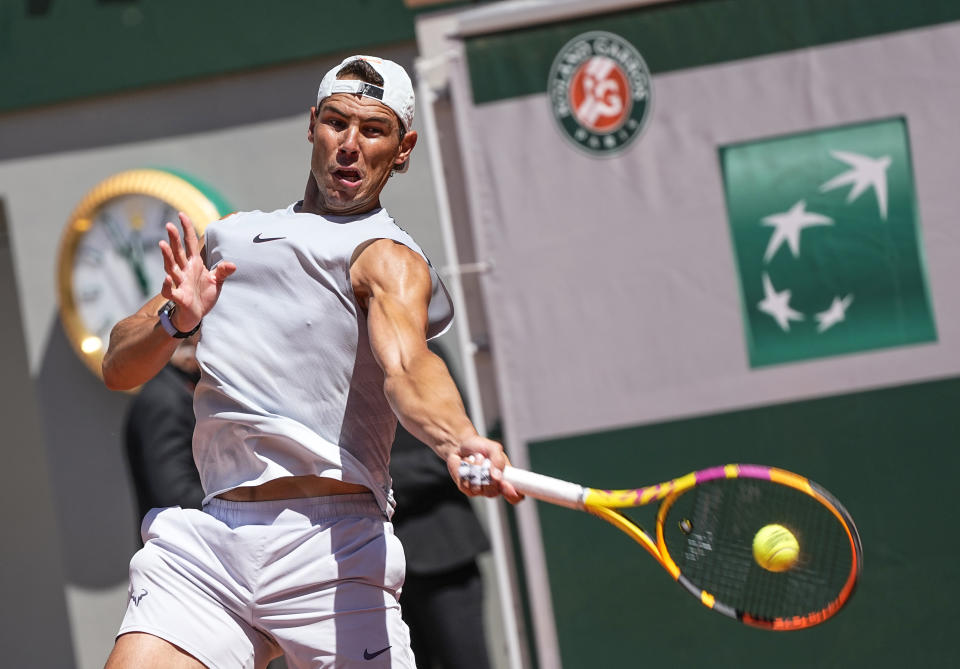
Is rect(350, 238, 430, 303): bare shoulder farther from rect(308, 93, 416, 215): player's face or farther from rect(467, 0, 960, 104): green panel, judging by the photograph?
rect(467, 0, 960, 104): green panel

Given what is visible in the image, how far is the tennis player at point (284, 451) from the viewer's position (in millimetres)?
2723

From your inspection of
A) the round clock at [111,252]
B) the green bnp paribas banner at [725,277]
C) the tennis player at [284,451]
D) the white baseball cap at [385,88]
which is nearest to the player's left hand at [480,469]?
the tennis player at [284,451]

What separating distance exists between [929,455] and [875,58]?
1.62 metres

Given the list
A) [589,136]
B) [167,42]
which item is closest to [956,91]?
[589,136]

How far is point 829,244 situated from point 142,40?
10.5 feet

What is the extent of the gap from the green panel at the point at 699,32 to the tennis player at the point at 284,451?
248 centimetres

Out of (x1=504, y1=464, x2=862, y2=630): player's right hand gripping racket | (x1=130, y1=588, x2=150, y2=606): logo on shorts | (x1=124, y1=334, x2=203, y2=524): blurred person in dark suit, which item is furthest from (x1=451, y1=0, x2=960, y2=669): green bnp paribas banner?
(x1=130, y1=588, x2=150, y2=606): logo on shorts

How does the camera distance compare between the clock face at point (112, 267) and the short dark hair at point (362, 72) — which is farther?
the clock face at point (112, 267)

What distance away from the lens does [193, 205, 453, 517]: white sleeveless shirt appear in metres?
2.75

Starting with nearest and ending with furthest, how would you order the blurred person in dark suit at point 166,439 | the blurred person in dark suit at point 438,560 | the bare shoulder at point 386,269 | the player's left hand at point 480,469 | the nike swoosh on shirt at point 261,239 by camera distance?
the player's left hand at point 480,469
the bare shoulder at point 386,269
the nike swoosh on shirt at point 261,239
the blurred person in dark suit at point 166,439
the blurred person in dark suit at point 438,560

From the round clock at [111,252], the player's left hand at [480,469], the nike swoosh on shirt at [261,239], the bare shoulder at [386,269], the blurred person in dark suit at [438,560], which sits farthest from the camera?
the round clock at [111,252]

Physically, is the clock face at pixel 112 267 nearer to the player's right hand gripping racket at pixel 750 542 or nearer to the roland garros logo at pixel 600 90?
the roland garros logo at pixel 600 90

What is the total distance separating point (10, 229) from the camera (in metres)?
5.96

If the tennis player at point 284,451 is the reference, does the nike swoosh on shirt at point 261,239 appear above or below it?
above
